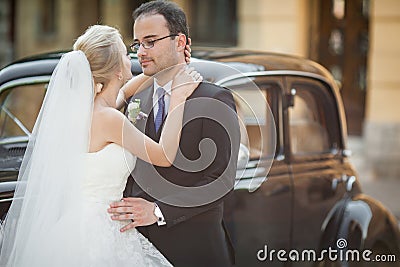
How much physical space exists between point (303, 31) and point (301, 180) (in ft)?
23.4

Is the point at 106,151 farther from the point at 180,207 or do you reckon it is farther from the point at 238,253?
the point at 238,253

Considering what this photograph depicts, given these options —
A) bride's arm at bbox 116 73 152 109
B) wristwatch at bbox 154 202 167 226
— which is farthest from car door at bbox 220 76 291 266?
wristwatch at bbox 154 202 167 226

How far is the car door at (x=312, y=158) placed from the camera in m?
4.70

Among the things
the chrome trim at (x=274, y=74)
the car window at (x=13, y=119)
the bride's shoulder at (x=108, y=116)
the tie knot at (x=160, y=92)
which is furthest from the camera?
the car window at (x=13, y=119)

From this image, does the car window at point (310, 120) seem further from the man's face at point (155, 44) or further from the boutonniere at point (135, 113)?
the man's face at point (155, 44)

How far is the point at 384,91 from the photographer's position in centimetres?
1115

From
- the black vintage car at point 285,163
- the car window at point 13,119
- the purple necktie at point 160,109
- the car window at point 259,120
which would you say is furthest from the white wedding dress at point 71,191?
the car window at point 259,120

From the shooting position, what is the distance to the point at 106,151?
326 cm

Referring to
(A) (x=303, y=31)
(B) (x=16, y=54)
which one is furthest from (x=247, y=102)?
(B) (x=16, y=54)

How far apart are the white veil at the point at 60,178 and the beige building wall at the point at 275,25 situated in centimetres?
830

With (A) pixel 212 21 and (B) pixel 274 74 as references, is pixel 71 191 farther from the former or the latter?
(A) pixel 212 21

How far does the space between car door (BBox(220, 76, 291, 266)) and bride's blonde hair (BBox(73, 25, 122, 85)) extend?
104cm

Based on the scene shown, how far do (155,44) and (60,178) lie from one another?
2.12 ft

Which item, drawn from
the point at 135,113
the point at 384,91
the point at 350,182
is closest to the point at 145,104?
the point at 135,113
